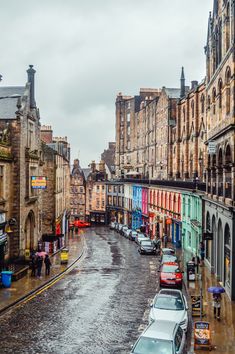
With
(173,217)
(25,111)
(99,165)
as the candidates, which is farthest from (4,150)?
(99,165)

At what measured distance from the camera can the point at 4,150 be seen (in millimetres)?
31359

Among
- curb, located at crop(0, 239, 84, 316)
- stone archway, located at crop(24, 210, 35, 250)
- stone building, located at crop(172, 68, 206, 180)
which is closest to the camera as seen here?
curb, located at crop(0, 239, 84, 316)

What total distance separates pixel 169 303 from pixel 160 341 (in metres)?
6.08

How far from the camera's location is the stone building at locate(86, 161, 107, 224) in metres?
106

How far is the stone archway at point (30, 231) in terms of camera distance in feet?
123

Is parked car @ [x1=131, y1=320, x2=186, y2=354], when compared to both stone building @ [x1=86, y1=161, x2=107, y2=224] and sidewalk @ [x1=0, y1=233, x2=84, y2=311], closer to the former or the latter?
sidewalk @ [x1=0, y1=233, x2=84, y2=311]

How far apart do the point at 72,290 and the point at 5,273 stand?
13.6ft

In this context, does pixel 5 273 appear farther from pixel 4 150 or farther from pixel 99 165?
pixel 99 165

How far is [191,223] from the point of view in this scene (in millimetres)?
45250

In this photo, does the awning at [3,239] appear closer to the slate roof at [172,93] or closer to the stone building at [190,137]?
the stone building at [190,137]

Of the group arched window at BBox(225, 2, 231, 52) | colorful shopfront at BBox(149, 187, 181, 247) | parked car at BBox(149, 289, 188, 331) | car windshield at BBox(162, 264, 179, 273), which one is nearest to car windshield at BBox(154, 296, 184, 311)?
parked car at BBox(149, 289, 188, 331)

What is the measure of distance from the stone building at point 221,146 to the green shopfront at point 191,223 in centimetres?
496

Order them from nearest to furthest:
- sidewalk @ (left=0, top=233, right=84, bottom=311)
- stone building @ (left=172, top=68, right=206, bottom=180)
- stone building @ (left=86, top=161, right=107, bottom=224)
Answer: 1. sidewalk @ (left=0, top=233, right=84, bottom=311)
2. stone building @ (left=172, top=68, right=206, bottom=180)
3. stone building @ (left=86, top=161, right=107, bottom=224)

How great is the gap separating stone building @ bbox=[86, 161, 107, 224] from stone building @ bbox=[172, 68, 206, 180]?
3868 centimetres
